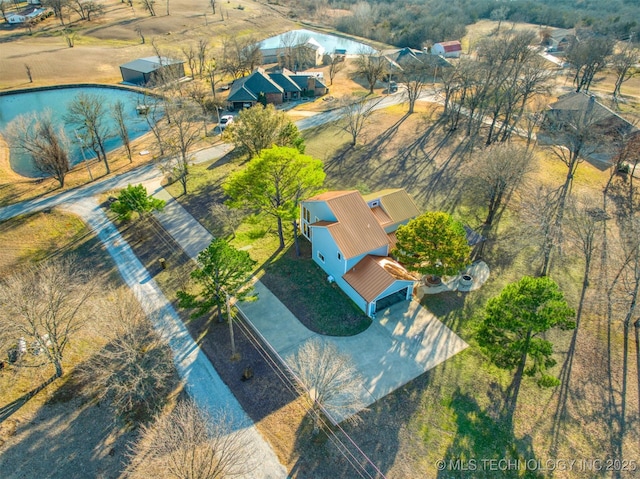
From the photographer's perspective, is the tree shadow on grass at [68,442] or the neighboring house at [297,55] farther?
the neighboring house at [297,55]

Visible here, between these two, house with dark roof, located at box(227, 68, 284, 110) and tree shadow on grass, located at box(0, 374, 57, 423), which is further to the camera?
house with dark roof, located at box(227, 68, 284, 110)

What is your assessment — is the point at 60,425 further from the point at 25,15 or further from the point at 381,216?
the point at 25,15

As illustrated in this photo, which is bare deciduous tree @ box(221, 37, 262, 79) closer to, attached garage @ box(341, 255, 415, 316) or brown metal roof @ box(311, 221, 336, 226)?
brown metal roof @ box(311, 221, 336, 226)

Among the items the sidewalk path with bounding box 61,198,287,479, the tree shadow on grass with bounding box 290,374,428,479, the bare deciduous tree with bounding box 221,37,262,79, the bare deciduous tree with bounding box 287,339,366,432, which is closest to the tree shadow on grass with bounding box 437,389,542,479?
the tree shadow on grass with bounding box 290,374,428,479

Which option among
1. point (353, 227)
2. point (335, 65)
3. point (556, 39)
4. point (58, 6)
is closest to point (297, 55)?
point (335, 65)

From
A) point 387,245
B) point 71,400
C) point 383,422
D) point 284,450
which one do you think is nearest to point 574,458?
point 383,422

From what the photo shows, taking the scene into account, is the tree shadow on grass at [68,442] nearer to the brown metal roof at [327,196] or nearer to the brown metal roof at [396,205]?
the brown metal roof at [327,196]

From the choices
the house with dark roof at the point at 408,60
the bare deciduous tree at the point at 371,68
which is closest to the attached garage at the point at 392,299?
the house with dark roof at the point at 408,60

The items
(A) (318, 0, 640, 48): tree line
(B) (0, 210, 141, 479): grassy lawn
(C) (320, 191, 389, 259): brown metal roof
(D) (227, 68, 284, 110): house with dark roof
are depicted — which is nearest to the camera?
(B) (0, 210, 141, 479): grassy lawn
